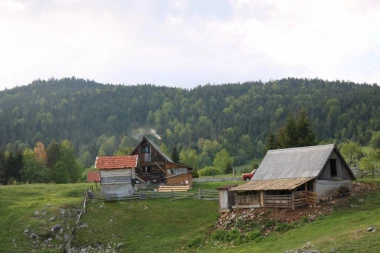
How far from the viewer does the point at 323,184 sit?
47.2 meters

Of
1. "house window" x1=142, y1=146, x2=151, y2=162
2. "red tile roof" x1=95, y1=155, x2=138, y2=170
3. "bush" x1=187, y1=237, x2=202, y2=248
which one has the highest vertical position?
"house window" x1=142, y1=146, x2=151, y2=162

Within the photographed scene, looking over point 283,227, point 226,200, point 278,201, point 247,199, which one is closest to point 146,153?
point 226,200

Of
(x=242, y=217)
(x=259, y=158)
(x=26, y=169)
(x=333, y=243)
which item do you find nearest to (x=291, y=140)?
(x=242, y=217)

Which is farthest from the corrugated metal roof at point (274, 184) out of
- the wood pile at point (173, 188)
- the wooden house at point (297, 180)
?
the wood pile at point (173, 188)

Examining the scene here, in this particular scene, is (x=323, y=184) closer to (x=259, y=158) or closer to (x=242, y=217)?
(x=242, y=217)

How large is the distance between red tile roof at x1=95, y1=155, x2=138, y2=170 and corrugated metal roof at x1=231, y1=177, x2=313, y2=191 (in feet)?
64.5

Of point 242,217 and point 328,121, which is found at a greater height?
point 328,121

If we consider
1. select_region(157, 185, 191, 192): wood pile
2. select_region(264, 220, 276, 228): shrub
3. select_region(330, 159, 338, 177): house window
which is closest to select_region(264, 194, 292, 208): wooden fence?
select_region(264, 220, 276, 228): shrub

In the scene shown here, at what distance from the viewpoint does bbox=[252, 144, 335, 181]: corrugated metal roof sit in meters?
48.3

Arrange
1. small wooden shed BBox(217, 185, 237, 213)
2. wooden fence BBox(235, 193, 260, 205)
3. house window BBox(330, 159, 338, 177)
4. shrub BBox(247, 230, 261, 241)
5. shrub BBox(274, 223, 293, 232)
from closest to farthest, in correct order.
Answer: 1. shrub BBox(247, 230, 261, 241)
2. shrub BBox(274, 223, 293, 232)
3. wooden fence BBox(235, 193, 260, 205)
4. small wooden shed BBox(217, 185, 237, 213)
5. house window BBox(330, 159, 338, 177)

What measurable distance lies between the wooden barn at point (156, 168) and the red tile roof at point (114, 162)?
352 inches

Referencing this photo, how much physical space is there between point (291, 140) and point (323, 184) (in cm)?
2467

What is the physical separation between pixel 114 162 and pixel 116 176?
1.92 m

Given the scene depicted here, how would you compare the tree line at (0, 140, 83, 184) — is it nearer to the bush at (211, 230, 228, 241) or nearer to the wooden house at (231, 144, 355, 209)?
the wooden house at (231, 144, 355, 209)
